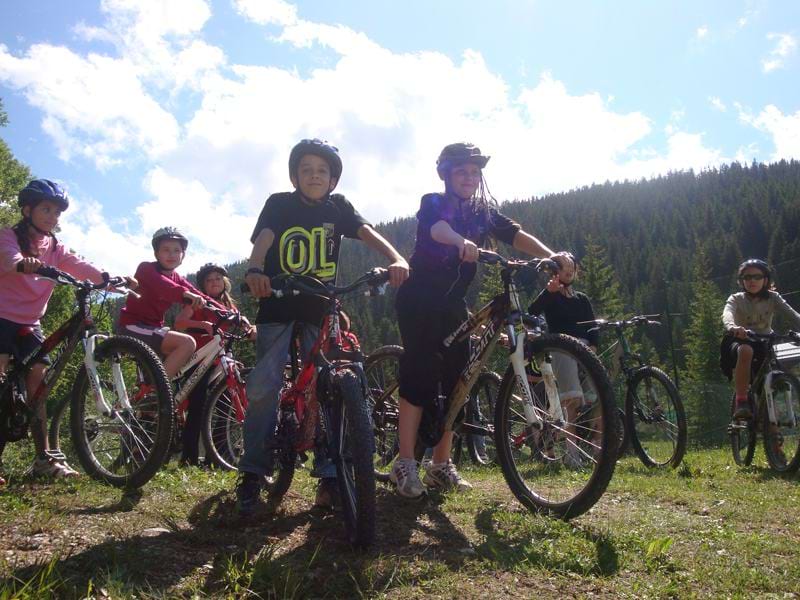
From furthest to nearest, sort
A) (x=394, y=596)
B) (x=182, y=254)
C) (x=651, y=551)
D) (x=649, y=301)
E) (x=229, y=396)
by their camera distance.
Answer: (x=649, y=301) → (x=182, y=254) → (x=229, y=396) → (x=651, y=551) → (x=394, y=596)

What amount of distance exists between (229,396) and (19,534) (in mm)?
2741

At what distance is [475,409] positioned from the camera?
5148mm

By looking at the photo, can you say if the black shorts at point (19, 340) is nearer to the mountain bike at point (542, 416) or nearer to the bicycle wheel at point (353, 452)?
the bicycle wheel at point (353, 452)

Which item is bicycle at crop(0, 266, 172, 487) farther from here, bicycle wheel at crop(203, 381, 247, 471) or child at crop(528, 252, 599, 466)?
child at crop(528, 252, 599, 466)

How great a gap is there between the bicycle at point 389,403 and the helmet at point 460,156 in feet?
5.20

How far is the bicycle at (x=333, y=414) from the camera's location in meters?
2.90

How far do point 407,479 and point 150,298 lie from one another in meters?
3.51

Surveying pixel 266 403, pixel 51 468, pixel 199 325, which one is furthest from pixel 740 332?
pixel 51 468

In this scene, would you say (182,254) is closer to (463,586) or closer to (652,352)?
(463,586)

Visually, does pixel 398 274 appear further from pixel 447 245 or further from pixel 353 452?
pixel 353 452

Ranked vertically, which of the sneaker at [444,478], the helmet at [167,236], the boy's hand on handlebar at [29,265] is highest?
the helmet at [167,236]

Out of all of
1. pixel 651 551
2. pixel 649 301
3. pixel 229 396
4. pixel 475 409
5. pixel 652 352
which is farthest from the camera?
pixel 649 301

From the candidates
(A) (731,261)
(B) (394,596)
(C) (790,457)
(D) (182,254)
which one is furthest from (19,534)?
(A) (731,261)

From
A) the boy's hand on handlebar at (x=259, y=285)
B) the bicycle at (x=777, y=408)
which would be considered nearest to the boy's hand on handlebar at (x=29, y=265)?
the boy's hand on handlebar at (x=259, y=285)
